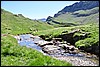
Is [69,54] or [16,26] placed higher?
[69,54]

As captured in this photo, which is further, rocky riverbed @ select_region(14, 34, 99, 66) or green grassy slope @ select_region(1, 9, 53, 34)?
green grassy slope @ select_region(1, 9, 53, 34)

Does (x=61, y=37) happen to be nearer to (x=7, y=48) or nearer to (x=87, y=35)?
(x=87, y=35)

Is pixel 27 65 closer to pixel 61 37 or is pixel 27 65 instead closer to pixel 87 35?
pixel 87 35

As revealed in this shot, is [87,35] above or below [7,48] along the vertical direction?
below

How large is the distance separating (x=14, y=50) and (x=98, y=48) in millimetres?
19171

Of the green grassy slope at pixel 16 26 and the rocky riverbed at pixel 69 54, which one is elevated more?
the rocky riverbed at pixel 69 54

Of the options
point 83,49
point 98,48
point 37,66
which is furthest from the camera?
point 83,49

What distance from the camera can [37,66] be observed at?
20.5 m

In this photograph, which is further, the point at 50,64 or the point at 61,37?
the point at 61,37

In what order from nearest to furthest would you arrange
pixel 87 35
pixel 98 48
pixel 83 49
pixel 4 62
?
pixel 4 62 < pixel 98 48 < pixel 83 49 < pixel 87 35

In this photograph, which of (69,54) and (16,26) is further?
(16,26)

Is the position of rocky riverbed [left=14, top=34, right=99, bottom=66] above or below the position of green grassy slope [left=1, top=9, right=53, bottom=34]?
above

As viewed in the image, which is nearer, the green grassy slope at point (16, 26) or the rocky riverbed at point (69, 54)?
the rocky riverbed at point (69, 54)

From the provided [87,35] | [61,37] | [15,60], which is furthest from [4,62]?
[61,37]
